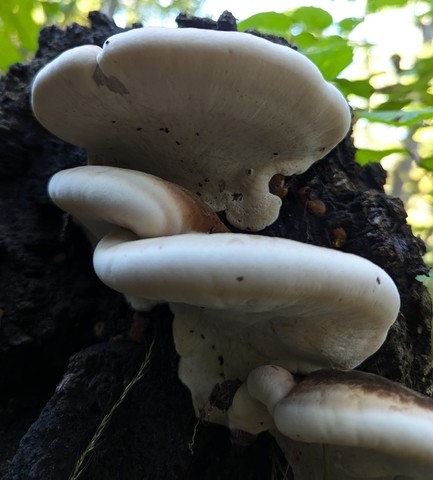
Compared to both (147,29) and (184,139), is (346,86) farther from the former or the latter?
(147,29)

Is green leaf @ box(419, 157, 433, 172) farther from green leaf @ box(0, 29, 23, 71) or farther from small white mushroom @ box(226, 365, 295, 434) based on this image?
green leaf @ box(0, 29, 23, 71)

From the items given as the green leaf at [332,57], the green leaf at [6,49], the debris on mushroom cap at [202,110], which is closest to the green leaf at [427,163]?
the green leaf at [332,57]

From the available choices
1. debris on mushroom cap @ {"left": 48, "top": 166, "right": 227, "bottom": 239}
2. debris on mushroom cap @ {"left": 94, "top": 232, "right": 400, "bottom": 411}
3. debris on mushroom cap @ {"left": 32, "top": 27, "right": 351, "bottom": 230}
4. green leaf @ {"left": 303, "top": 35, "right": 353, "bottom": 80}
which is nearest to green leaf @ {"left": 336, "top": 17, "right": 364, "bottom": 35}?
green leaf @ {"left": 303, "top": 35, "right": 353, "bottom": 80}

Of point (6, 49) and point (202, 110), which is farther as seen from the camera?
point (6, 49)

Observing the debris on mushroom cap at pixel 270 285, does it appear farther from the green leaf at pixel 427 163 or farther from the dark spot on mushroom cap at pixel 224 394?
the green leaf at pixel 427 163

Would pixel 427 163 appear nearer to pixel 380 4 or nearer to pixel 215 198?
pixel 380 4

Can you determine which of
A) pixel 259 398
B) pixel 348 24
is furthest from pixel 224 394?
pixel 348 24

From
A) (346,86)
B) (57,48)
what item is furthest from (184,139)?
(346,86)
